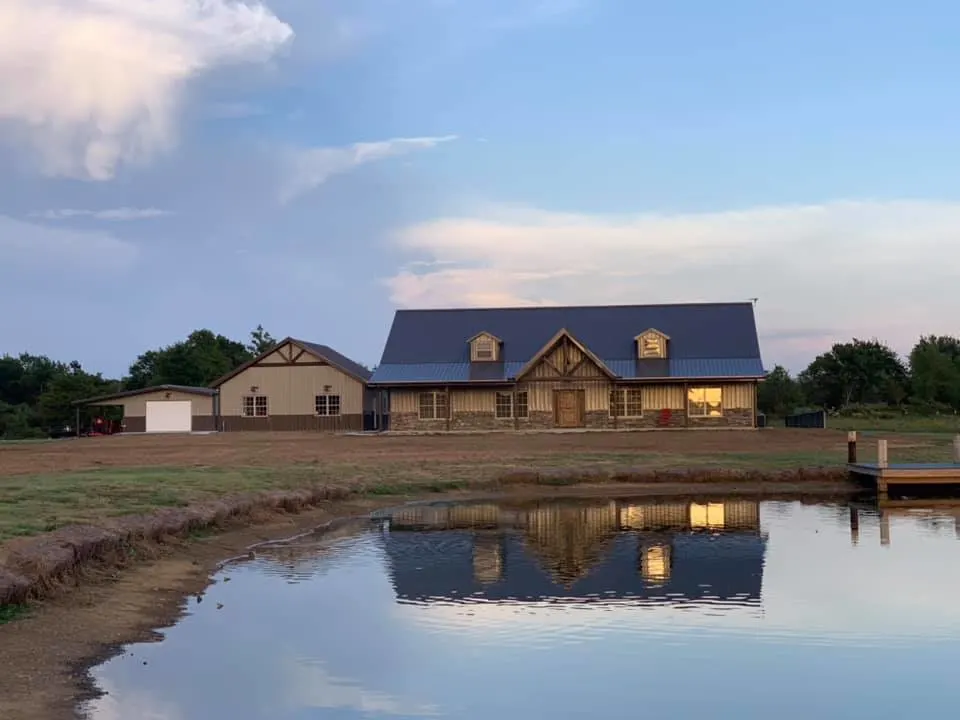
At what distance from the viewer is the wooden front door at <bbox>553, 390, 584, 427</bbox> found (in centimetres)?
5228

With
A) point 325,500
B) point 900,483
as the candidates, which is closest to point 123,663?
point 325,500

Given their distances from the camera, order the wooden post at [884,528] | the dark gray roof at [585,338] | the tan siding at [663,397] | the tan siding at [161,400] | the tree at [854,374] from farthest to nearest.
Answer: the tree at [854,374], the tan siding at [161,400], the dark gray roof at [585,338], the tan siding at [663,397], the wooden post at [884,528]

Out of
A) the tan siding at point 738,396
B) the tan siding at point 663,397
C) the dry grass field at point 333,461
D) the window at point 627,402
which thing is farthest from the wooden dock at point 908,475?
the window at point 627,402

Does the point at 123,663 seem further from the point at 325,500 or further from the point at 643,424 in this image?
the point at 643,424

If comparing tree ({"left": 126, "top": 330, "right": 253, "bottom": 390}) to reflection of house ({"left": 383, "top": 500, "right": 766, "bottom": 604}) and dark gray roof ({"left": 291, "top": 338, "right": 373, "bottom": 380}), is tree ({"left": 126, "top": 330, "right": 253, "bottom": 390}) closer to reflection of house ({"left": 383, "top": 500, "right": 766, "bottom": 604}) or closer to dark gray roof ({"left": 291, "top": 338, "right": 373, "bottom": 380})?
dark gray roof ({"left": 291, "top": 338, "right": 373, "bottom": 380})

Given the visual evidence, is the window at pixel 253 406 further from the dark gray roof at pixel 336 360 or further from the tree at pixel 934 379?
the tree at pixel 934 379

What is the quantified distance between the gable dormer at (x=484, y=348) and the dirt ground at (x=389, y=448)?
18.4 feet

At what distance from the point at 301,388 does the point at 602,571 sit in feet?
144

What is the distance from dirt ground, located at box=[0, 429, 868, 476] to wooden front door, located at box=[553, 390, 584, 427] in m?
2.94

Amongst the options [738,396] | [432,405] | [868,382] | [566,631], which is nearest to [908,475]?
[566,631]

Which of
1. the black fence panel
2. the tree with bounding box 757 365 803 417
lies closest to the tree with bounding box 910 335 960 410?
the tree with bounding box 757 365 803 417

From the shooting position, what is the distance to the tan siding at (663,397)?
5191cm

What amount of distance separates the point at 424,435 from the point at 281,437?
664 centimetres

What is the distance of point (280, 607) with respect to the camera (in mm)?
14859
